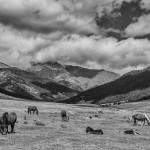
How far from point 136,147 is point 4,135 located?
14302 mm

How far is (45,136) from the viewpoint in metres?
36.2

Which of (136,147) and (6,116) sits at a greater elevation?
(6,116)

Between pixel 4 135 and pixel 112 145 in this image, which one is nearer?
pixel 112 145

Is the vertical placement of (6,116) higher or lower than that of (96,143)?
higher

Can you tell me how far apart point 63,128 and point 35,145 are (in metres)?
16.9

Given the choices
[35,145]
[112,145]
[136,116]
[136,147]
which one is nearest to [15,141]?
[35,145]

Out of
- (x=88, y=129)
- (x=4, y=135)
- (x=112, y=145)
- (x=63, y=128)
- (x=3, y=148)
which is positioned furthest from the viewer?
(x=63, y=128)

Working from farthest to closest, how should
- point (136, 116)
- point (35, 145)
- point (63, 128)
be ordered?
point (136, 116), point (63, 128), point (35, 145)

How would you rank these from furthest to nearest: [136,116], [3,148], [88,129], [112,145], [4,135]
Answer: [136,116]
[88,129]
[4,135]
[112,145]
[3,148]

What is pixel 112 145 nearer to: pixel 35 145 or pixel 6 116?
pixel 35 145

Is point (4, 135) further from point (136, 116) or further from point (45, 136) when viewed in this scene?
point (136, 116)

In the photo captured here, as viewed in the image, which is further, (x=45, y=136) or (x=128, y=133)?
(x=128, y=133)

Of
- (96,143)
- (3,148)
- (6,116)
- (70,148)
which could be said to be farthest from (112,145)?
(6,116)

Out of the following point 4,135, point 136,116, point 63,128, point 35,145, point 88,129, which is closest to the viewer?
point 35,145
